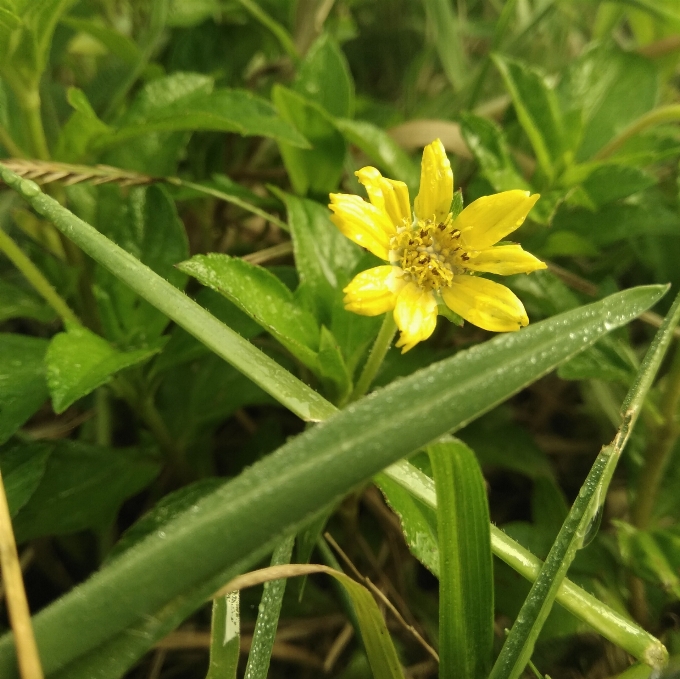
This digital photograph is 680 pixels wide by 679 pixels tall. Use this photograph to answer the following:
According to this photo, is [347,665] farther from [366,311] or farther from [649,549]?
[366,311]

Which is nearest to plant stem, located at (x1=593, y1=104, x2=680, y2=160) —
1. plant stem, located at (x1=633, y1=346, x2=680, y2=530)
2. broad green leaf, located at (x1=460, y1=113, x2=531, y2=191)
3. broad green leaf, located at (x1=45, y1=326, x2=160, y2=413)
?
broad green leaf, located at (x1=460, y1=113, x2=531, y2=191)

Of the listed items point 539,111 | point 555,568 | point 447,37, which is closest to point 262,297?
point 555,568

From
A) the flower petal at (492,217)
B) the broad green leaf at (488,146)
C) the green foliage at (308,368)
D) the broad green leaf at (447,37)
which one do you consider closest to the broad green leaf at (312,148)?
the green foliage at (308,368)

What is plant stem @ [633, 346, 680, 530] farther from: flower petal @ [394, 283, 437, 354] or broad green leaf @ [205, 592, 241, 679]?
Answer: broad green leaf @ [205, 592, 241, 679]

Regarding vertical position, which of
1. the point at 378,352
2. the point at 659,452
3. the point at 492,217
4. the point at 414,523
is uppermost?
the point at 492,217

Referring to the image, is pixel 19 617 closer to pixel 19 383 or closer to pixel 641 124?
pixel 19 383

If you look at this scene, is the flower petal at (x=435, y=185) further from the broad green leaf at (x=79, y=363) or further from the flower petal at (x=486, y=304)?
the broad green leaf at (x=79, y=363)

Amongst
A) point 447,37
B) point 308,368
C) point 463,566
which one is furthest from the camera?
point 447,37
